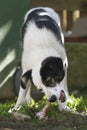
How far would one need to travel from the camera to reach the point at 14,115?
540cm

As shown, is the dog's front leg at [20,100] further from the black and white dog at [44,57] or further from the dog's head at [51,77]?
the dog's head at [51,77]

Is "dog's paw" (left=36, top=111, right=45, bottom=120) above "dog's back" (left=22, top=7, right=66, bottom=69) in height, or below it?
below

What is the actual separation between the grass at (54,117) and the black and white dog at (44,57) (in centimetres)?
14

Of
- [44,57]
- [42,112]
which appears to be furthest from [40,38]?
[42,112]

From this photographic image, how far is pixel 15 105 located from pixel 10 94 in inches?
35.8

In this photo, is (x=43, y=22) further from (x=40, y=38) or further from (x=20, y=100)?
(x=20, y=100)

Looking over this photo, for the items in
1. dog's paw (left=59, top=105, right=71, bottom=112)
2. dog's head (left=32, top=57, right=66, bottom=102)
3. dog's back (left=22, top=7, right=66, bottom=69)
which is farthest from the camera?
dog's paw (left=59, top=105, right=71, bottom=112)

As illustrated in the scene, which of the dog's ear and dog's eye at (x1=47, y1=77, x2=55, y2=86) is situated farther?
the dog's ear

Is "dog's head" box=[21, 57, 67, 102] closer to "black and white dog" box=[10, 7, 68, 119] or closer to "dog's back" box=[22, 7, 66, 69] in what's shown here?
"black and white dog" box=[10, 7, 68, 119]

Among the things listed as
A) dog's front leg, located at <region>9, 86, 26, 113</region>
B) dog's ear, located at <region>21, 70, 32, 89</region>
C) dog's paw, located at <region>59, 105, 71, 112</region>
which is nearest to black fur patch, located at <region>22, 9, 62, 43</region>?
dog's ear, located at <region>21, 70, 32, 89</region>

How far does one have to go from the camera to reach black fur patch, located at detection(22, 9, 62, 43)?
18.2 feet

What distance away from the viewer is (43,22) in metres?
5.60

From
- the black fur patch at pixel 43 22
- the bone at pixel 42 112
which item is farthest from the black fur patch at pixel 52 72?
the black fur patch at pixel 43 22

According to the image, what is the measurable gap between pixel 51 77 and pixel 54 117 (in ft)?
2.06
